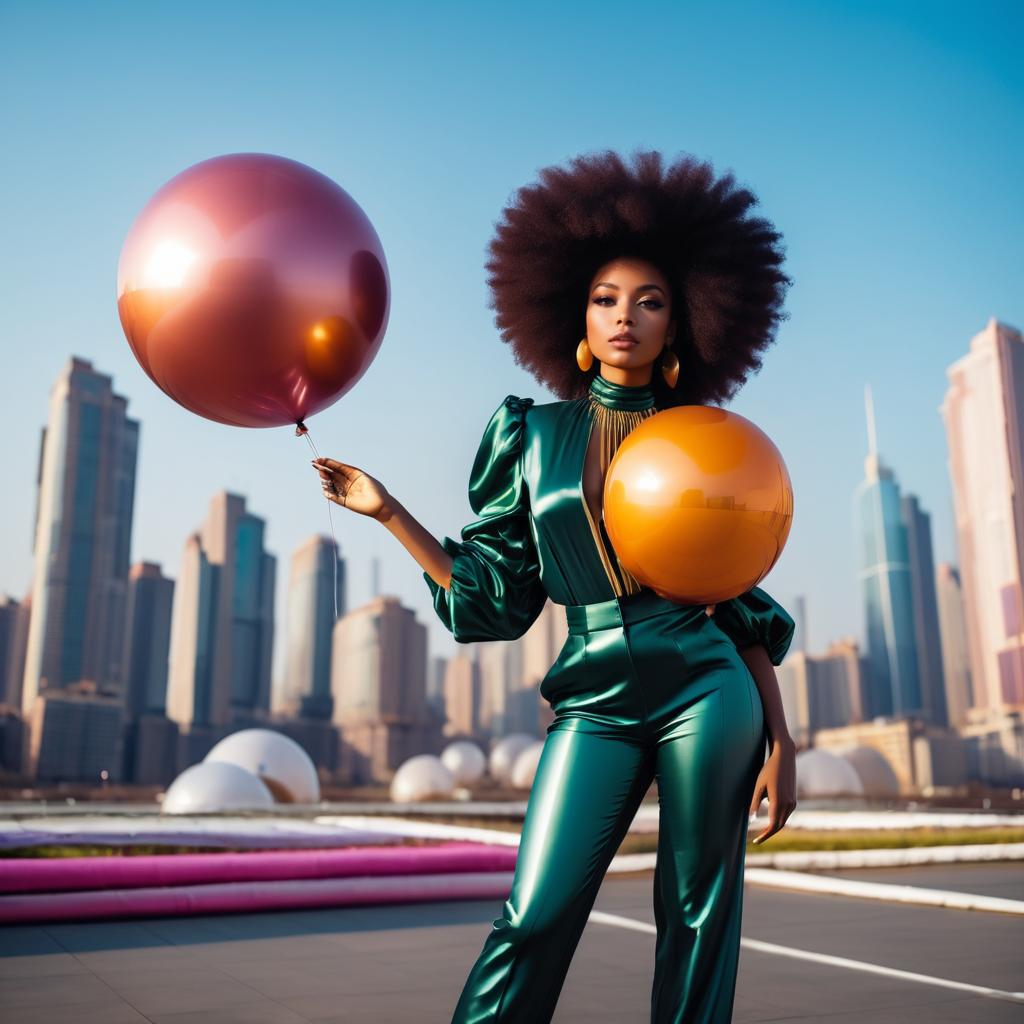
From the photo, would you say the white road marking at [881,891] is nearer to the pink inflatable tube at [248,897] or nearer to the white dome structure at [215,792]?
the pink inflatable tube at [248,897]

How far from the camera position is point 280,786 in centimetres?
2192

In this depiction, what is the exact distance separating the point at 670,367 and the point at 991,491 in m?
125

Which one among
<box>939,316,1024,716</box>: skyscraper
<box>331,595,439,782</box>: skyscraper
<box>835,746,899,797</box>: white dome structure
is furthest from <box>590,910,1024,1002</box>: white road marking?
<box>939,316,1024,716</box>: skyscraper

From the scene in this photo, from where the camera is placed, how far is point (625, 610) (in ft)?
8.87

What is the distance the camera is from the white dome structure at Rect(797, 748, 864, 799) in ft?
98.2

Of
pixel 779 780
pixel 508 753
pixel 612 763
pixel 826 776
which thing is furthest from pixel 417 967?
pixel 508 753

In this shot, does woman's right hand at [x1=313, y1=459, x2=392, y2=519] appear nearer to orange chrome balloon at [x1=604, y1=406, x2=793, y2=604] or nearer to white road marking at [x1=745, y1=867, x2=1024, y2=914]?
orange chrome balloon at [x1=604, y1=406, x2=793, y2=604]

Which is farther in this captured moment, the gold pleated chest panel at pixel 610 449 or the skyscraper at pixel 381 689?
the skyscraper at pixel 381 689

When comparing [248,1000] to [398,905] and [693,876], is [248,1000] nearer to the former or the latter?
[693,876]

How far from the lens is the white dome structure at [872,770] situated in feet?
117

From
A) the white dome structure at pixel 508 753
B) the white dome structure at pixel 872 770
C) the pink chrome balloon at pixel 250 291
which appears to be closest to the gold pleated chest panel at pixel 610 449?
the pink chrome balloon at pixel 250 291

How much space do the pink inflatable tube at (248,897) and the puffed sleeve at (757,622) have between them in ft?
19.2

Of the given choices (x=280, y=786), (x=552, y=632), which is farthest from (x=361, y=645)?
(x=280, y=786)

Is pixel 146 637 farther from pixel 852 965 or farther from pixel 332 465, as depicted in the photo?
pixel 332 465
